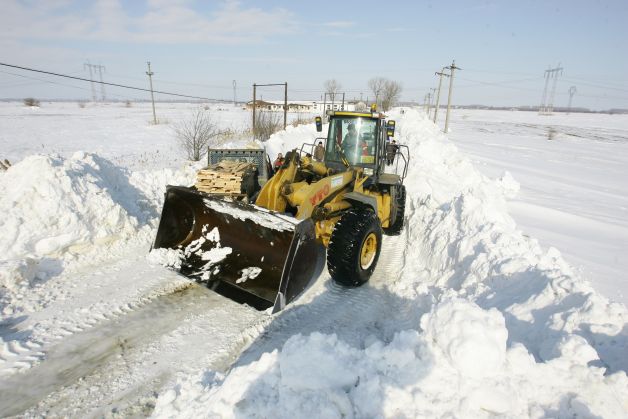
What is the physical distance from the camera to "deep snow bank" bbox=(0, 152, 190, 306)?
5180 millimetres

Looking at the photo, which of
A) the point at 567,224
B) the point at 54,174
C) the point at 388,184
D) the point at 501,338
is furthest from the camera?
the point at 567,224

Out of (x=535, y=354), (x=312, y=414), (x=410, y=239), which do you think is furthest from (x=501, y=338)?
(x=410, y=239)

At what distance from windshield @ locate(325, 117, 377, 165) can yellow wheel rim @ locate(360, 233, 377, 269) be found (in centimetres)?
148

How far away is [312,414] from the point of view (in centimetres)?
238

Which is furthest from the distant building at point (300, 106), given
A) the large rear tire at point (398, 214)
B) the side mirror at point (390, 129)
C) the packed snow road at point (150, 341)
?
the packed snow road at point (150, 341)

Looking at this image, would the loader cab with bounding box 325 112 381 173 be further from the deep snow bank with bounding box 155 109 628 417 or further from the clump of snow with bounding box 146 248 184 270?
the deep snow bank with bounding box 155 109 628 417

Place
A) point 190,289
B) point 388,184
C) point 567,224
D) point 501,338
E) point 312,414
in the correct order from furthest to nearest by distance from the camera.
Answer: point 567,224 < point 388,184 < point 190,289 < point 501,338 < point 312,414

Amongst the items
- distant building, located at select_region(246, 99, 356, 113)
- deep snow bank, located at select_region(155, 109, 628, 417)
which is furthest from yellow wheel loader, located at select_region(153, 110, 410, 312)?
distant building, located at select_region(246, 99, 356, 113)

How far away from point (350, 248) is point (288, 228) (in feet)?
3.12

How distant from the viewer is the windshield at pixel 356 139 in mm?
6180

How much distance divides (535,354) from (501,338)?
790mm

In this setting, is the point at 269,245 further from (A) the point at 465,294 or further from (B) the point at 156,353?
(A) the point at 465,294

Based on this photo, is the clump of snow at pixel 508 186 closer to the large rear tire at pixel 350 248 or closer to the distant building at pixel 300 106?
the large rear tire at pixel 350 248

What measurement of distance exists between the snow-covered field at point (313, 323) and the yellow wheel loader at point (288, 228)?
35 cm
